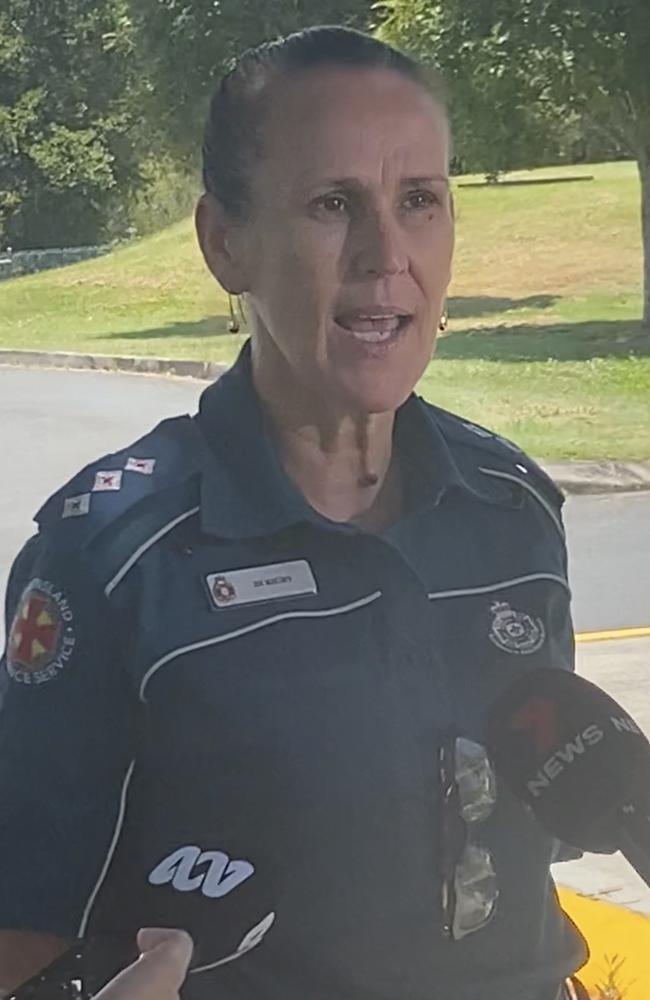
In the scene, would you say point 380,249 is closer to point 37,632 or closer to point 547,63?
point 37,632

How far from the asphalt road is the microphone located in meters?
2.10

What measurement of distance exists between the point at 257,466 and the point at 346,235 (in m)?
0.15

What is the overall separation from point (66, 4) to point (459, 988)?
1531 mm

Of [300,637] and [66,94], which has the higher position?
Answer: [66,94]

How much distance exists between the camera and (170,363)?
3.74m

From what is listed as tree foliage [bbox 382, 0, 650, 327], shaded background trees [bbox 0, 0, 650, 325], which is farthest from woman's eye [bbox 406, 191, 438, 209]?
tree foliage [bbox 382, 0, 650, 327]

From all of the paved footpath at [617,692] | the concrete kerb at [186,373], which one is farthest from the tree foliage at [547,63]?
the paved footpath at [617,692]

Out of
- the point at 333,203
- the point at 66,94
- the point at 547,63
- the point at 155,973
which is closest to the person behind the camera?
the point at 155,973

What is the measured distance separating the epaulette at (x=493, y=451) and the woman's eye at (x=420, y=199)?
0.47ft

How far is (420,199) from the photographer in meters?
1.20

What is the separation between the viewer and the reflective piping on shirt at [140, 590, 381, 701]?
3.62 feet

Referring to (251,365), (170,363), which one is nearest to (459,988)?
(251,365)

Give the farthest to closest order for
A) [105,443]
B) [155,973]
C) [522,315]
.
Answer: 1. [522,315]
2. [105,443]
3. [155,973]

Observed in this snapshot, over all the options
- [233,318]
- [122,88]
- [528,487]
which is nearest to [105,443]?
[122,88]
